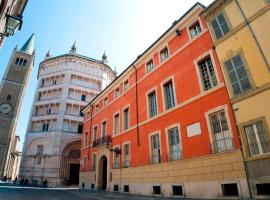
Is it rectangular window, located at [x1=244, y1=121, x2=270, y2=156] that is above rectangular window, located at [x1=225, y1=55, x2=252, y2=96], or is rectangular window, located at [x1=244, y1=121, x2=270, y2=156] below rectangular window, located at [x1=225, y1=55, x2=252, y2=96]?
below

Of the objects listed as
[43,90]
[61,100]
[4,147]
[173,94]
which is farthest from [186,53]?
[4,147]

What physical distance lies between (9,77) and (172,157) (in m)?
50.3

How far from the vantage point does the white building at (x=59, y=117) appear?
34.4m

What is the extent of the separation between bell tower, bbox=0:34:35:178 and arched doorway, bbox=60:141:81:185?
54.6 feet

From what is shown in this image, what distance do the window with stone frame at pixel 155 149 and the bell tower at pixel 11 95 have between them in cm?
4081

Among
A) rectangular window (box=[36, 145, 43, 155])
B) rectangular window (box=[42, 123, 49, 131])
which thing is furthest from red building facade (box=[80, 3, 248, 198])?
rectangular window (box=[42, 123, 49, 131])

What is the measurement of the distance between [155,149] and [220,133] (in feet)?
17.4

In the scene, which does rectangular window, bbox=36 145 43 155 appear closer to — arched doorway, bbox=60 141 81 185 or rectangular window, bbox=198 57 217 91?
arched doorway, bbox=60 141 81 185

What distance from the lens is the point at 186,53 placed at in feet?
42.7

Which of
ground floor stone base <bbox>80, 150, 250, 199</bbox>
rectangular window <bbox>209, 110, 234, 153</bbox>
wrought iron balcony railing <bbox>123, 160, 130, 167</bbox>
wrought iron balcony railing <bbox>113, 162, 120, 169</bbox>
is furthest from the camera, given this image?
wrought iron balcony railing <bbox>113, 162, 120, 169</bbox>

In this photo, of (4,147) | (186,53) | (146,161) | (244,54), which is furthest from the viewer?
(4,147)

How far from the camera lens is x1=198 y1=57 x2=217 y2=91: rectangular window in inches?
442

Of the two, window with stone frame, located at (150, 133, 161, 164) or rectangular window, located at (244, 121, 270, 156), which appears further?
window with stone frame, located at (150, 133, 161, 164)

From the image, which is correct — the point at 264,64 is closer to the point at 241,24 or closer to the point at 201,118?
the point at 241,24
